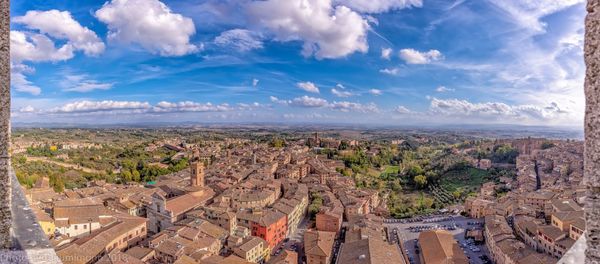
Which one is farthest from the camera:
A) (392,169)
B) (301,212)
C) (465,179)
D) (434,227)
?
(392,169)

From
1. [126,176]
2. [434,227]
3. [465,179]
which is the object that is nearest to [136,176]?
[126,176]

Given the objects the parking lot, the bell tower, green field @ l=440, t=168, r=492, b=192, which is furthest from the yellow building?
green field @ l=440, t=168, r=492, b=192

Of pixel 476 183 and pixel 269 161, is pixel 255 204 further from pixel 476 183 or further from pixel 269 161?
pixel 476 183

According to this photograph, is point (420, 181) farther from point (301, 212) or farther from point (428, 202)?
point (301, 212)

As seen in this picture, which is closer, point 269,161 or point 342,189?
point 342,189

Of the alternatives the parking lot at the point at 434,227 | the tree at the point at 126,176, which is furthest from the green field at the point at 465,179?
the tree at the point at 126,176

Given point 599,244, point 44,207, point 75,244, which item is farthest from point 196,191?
point 599,244
